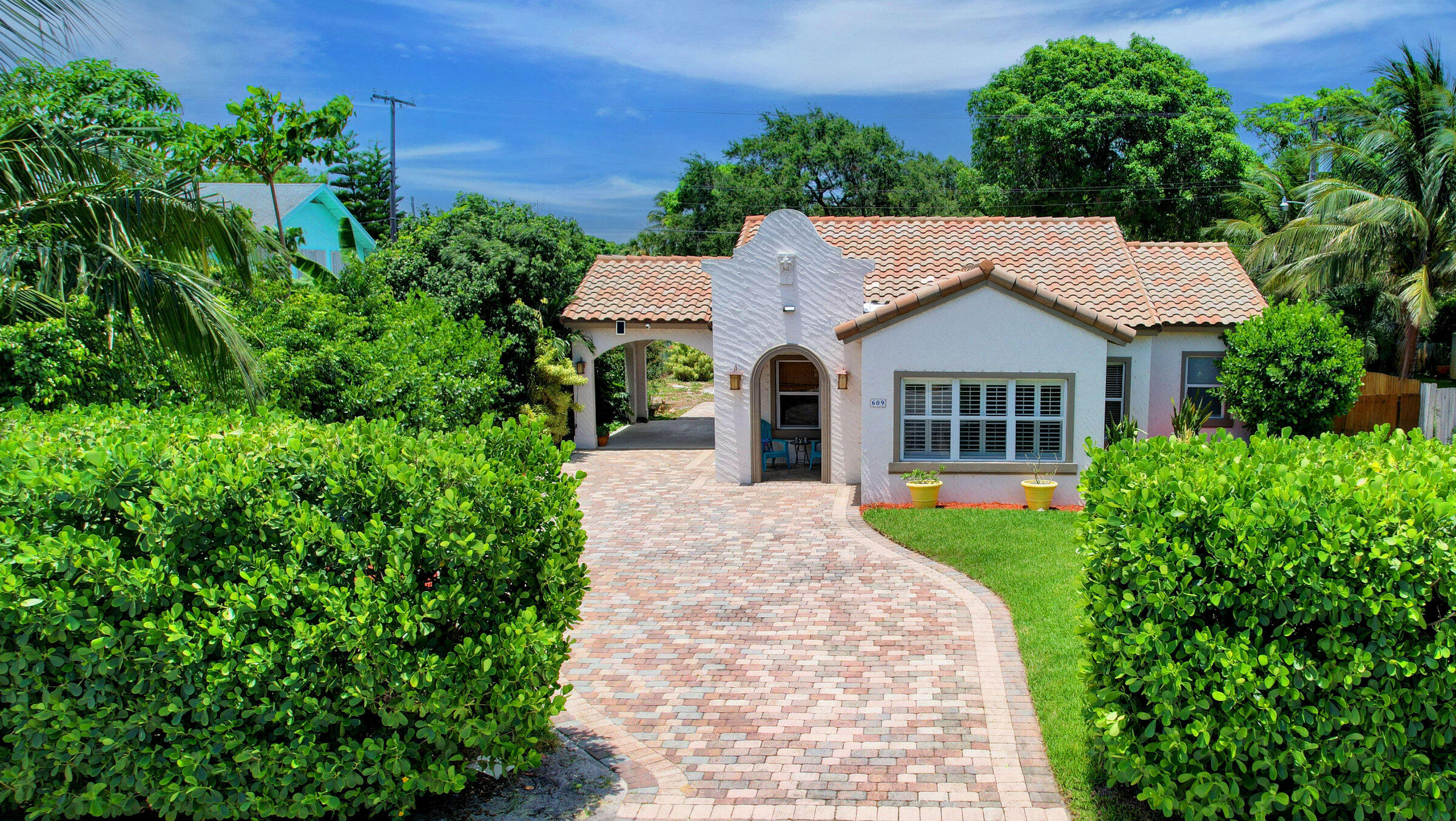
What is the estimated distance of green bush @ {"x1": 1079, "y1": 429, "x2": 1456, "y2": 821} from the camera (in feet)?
18.1

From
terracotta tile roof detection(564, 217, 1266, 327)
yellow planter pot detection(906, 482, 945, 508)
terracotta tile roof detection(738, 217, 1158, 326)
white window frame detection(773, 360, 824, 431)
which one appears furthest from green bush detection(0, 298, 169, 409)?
white window frame detection(773, 360, 824, 431)

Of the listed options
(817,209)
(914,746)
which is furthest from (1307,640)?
(817,209)

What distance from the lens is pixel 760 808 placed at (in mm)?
6777

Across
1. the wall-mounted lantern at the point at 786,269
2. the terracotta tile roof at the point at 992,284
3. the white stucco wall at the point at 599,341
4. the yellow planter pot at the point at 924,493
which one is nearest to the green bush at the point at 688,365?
the white stucco wall at the point at 599,341

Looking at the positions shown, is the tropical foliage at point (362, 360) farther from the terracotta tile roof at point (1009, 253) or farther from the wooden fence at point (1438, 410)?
the wooden fence at point (1438, 410)

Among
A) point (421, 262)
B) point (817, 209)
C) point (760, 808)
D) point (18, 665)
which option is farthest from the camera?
point (817, 209)

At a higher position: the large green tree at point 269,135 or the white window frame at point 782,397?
the large green tree at point 269,135

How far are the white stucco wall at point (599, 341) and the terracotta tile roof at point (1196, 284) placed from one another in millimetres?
10003

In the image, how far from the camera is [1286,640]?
5.78 metres

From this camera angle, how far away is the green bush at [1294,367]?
17.8 meters

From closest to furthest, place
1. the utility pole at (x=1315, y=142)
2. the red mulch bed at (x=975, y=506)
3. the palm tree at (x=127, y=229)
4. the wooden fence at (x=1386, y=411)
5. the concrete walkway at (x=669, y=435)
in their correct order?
the palm tree at (x=127, y=229) < the red mulch bed at (x=975, y=506) < the wooden fence at (x=1386, y=411) < the concrete walkway at (x=669, y=435) < the utility pole at (x=1315, y=142)

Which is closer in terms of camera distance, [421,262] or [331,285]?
[331,285]

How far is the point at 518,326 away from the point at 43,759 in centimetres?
1703

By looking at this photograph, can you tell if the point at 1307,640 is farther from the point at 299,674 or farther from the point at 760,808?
the point at 299,674
